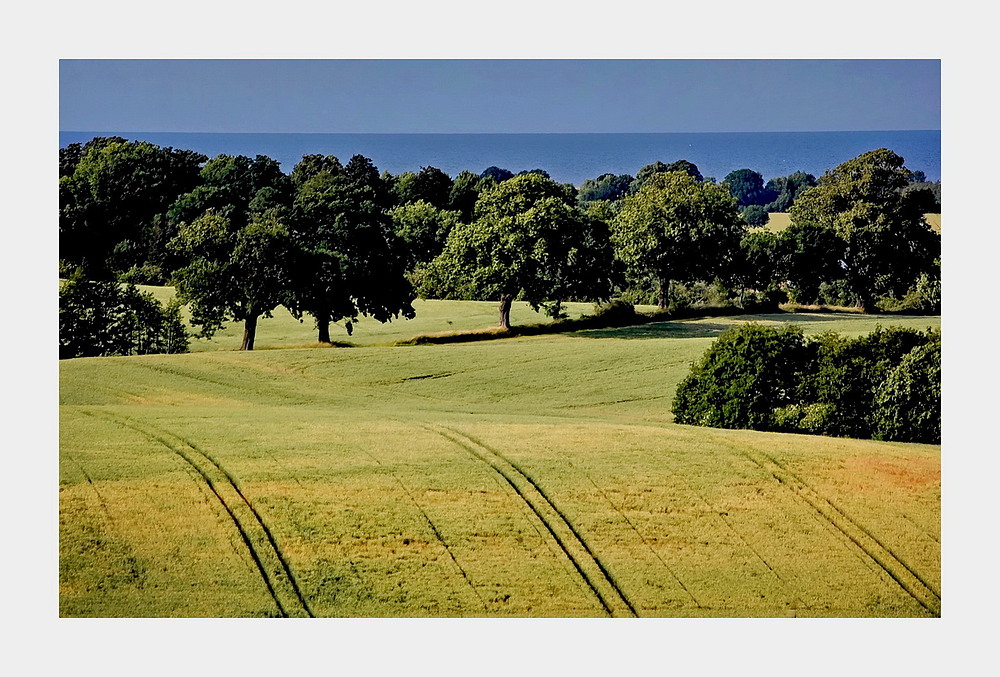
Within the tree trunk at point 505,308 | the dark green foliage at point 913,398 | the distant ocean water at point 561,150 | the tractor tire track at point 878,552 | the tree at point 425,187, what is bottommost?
the tractor tire track at point 878,552

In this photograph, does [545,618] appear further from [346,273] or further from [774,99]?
[774,99]

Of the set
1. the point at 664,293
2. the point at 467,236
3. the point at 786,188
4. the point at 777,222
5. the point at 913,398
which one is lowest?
the point at 913,398

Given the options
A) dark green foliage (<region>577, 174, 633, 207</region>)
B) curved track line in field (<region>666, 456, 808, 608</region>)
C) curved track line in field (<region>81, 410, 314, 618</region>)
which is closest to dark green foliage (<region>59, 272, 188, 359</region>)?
curved track line in field (<region>81, 410, 314, 618</region>)

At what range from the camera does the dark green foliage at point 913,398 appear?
871cm

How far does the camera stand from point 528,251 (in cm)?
994

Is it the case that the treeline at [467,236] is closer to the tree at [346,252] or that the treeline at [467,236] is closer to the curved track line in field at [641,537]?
the tree at [346,252]

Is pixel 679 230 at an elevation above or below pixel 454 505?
above

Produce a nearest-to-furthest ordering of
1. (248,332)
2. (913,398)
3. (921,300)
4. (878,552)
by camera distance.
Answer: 1. (878,552)
2. (913,398)
3. (921,300)
4. (248,332)

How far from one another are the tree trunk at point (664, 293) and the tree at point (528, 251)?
441 millimetres

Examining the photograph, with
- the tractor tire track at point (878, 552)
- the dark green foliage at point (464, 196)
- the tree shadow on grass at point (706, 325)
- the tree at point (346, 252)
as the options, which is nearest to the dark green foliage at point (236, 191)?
the tree at point (346, 252)

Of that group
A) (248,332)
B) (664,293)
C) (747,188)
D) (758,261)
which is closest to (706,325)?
(664,293)

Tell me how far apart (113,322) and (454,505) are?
3.00 m

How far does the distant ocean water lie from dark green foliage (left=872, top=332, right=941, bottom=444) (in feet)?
5.35

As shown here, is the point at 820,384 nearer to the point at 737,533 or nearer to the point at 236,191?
the point at 737,533
